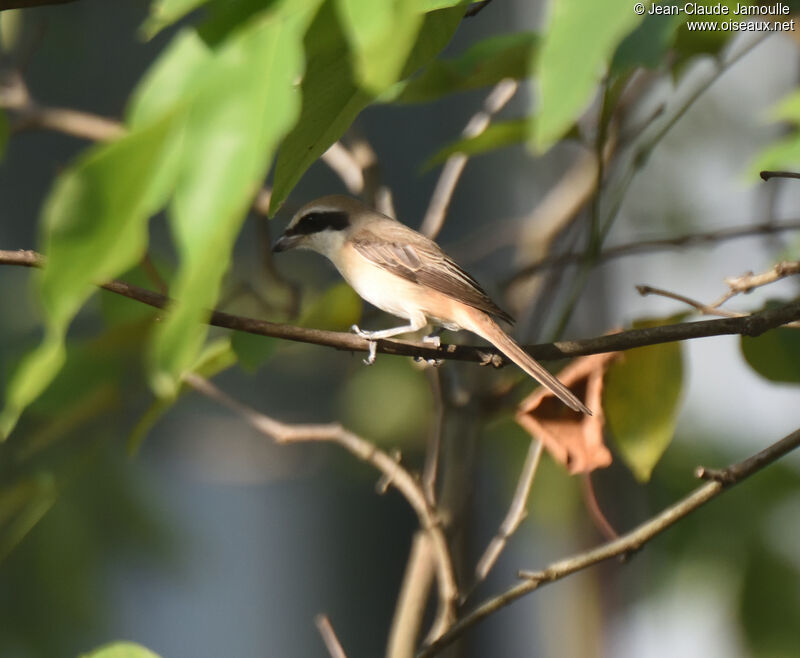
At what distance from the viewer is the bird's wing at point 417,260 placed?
2.44 metres

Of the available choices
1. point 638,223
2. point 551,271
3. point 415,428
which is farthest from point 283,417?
point 551,271

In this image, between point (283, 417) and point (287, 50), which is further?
point (283, 417)

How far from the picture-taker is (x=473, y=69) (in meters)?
1.82

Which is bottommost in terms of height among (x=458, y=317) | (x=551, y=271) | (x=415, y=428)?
(x=415, y=428)

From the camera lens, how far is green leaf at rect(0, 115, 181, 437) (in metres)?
A: 0.65

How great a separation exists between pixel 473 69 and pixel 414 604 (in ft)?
3.40

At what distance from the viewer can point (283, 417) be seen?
424 centimetres

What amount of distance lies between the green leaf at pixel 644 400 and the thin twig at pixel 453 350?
0.18 m

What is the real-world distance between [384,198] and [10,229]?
8.18 feet

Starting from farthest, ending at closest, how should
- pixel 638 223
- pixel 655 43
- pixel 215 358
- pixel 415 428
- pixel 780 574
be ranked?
pixel 638 223, pixel 415 428, pixel 780 574, pixel 215 358, pixel 655 43

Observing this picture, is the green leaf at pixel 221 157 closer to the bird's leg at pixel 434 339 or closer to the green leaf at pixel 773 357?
the bird's leg at pixel 434 339

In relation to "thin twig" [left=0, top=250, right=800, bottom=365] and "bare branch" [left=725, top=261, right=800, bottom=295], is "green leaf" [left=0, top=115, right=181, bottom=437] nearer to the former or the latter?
"thin twig" [left=0, top=250, right=800, bottom=365]

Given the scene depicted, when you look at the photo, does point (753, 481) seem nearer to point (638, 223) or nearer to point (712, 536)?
point (712, 536)

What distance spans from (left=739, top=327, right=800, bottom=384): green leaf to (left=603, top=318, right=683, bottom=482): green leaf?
122mm
